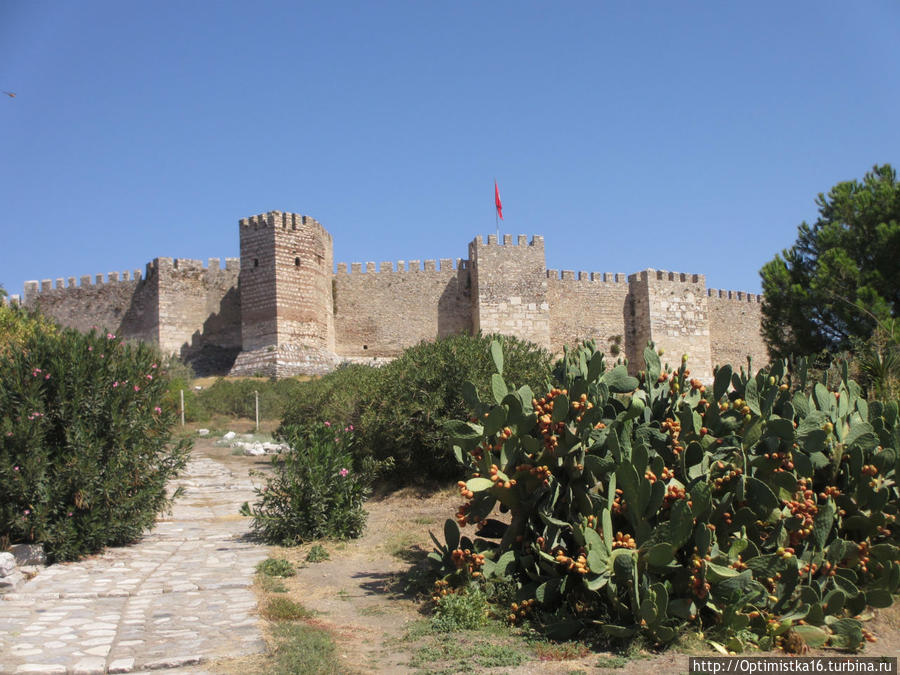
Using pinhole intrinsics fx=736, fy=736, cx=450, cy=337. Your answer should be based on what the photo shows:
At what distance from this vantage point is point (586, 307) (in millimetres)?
27203

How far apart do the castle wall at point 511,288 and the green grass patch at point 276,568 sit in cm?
1940

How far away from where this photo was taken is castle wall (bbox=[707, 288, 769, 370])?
29.2m

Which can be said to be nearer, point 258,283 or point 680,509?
point 680,509

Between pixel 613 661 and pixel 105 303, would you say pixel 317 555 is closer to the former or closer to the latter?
pixel 613 661

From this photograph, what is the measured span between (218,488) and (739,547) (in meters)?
7.35

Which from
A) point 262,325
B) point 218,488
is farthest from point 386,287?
point 218,488

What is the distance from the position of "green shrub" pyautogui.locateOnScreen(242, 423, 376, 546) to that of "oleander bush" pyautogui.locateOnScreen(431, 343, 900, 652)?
1813 mm

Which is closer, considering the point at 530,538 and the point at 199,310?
the point at 530,538

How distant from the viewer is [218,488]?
32.0ft

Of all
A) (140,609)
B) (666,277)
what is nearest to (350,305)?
(666,277)

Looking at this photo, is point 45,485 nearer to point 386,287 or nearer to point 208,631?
point 208,631

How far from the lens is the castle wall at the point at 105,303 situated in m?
24.6

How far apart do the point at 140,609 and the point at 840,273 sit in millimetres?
15832

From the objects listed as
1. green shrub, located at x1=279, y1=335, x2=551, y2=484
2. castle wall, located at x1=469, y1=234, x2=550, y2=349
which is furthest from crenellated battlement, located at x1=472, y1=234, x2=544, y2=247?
green shrub, located at x1=279, y1=335, x2=551, y2=484
